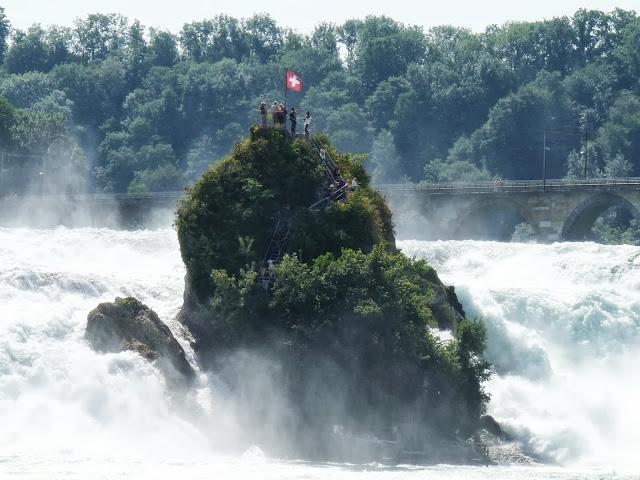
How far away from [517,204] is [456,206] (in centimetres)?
408

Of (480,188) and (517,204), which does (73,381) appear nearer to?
(517,204)

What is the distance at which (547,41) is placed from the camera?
189m

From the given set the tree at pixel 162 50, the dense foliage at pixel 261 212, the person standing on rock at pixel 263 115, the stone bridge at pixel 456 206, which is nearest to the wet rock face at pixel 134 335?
the dense foliage at pixel 261 212

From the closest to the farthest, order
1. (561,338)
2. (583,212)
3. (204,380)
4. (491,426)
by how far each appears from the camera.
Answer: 1. (204,380)
2. (491,426)
3. (561,338)
4. (583,212)

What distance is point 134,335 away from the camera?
6950 cm

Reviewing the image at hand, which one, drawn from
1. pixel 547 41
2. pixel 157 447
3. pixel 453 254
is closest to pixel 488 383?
pixel 157 447

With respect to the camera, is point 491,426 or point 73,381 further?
point 491,426

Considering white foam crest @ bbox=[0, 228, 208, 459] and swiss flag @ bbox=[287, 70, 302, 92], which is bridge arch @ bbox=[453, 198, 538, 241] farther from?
white foam crest @ bbox=[0, 228, 208, 459]

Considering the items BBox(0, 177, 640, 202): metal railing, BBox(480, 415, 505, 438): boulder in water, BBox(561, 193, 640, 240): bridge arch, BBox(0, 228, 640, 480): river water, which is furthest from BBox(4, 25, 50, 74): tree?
BBox(480, 415, 505, 438): boulder in water

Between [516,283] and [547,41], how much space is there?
9902 centimetres

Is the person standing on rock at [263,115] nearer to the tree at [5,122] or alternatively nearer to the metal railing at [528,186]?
the metal railing at [528,186]

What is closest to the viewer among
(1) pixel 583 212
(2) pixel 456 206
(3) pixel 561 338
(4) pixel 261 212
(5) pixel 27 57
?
(4) pixel 261 212

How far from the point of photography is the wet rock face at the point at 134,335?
6938 cm

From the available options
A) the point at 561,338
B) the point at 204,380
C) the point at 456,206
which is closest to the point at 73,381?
the point at 204,380
